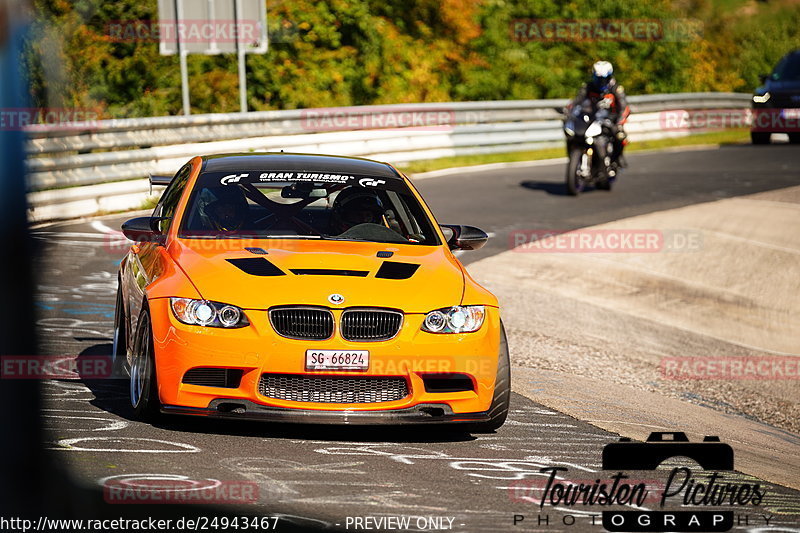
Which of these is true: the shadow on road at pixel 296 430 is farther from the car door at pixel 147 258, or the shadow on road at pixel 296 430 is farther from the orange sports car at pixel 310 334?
the car door at pixel 147 258

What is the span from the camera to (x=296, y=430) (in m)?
6.76

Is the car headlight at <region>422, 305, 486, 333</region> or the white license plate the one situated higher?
the car headlight at <region>422, 305, 486, 333</region>

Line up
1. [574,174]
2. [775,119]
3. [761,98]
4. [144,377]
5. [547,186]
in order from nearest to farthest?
[144,377] → [574,174] → [547,186] → [761,98] → [775,119]

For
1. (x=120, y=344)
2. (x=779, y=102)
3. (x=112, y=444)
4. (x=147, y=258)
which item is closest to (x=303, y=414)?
(x=112, y=444)

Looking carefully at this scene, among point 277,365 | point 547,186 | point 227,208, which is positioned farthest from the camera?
point 547,186

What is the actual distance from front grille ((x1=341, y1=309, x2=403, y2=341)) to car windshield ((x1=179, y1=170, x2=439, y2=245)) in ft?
4.00

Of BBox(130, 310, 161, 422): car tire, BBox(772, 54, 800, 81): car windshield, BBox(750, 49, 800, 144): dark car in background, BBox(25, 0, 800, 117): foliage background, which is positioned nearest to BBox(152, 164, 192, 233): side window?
BBox(130, 310, 161, 422): car tire

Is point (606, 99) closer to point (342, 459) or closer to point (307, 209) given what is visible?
point (307, 209)

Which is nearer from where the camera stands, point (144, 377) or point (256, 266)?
point (144, 377)

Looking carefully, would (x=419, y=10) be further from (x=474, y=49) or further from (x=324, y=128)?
(x=324, y=128)

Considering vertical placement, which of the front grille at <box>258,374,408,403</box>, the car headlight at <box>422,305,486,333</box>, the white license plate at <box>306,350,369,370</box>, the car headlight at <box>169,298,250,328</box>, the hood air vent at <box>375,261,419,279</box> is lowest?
the front grille at <box>258,374,408,403</box>

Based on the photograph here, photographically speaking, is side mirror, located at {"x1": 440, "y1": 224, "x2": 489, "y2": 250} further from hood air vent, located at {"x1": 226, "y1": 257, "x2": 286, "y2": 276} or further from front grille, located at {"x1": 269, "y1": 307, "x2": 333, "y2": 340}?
front grille, located at {"x1": 269, "y1": 307, "x2": 333, "y2": 340}

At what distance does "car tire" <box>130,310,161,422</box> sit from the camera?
6.43 m

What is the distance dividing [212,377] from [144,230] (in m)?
1.49
